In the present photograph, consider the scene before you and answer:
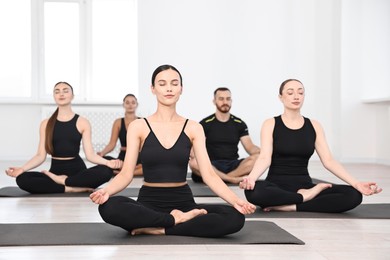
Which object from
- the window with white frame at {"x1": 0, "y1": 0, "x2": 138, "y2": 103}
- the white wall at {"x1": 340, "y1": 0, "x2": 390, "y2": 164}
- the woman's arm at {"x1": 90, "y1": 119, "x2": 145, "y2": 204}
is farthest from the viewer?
the window with white frame at {"x1": 0, "y1": 0, "x2": 138, "y2": 103}

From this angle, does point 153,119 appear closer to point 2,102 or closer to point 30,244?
point 30,244

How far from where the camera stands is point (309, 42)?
9.67 meters

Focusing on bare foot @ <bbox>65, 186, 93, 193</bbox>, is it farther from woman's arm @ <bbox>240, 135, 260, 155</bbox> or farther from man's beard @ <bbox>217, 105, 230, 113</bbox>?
woman's arm @ <bbox>240, 135, 260, 155</bbox>

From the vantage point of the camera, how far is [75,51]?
9.45m

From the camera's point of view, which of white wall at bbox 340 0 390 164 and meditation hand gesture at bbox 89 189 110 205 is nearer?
meditation hand gesture at bbox 89 189 110 205

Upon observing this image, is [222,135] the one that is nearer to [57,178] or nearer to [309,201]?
[57,178]

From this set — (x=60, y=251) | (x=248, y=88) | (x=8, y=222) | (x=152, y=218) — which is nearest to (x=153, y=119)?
(x=152, y=218)

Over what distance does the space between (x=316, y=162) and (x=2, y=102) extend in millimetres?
4495

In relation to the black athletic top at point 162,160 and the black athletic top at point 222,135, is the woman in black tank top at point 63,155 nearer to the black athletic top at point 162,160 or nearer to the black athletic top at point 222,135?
the black athletic top at point 222,135

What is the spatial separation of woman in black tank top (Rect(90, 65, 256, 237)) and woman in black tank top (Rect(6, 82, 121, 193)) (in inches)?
76.3

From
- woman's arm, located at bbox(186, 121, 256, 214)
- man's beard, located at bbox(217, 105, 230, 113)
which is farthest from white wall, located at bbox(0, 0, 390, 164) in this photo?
woman's arm, located at bbox(186, 121, 256, 214)

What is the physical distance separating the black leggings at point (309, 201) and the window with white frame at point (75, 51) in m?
5.74

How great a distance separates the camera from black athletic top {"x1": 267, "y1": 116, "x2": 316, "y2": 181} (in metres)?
4.07

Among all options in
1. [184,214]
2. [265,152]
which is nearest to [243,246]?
[184,214]
